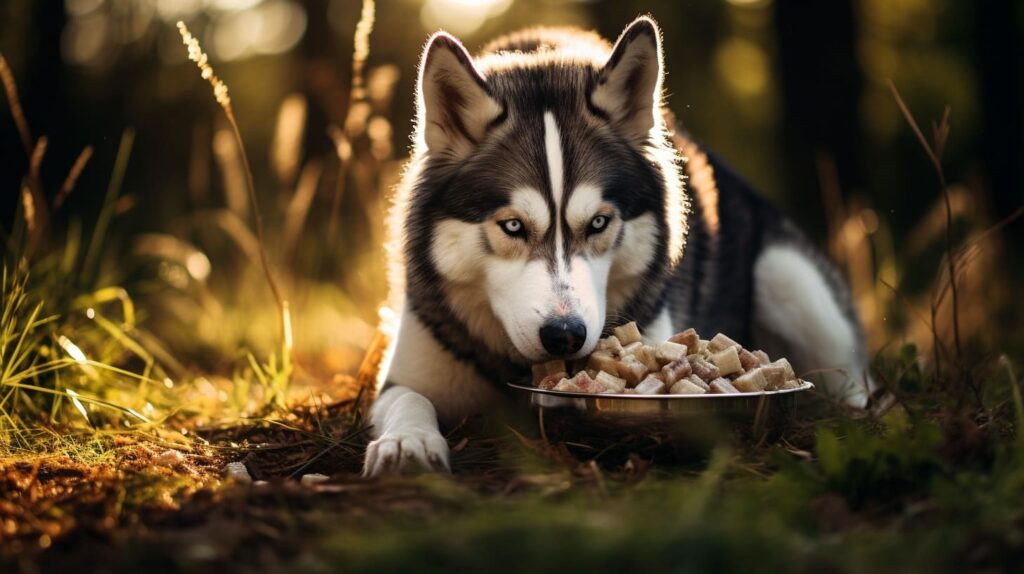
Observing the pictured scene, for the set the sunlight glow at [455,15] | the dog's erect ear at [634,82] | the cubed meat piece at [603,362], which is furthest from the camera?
the sunlight glow at [455,15]

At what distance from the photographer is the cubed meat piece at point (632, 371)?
2.62m

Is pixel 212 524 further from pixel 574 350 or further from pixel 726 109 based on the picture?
pixel 726 109

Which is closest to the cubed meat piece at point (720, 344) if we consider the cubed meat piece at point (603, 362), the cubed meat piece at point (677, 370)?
the cubed meat piece at point (677, 370)

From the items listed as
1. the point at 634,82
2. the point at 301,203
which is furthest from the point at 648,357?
the point at 301,203

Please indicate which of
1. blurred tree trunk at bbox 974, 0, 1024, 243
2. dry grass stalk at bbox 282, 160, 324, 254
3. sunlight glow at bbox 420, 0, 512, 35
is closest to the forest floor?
dry grass stalk at bbox 282, 160, 324, 254

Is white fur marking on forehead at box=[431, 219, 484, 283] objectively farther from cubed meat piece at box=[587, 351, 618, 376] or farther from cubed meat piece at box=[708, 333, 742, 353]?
cubed meat piece at box=[708, 333, 742, 353]

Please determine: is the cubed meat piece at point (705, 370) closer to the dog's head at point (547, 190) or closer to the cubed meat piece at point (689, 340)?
the cubed meat piece at point (689, 340)

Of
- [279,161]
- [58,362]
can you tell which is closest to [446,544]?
[58,362]

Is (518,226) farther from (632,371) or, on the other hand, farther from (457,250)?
(632,371)

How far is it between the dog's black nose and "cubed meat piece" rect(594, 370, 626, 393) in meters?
0.10

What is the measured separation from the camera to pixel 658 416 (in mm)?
2447

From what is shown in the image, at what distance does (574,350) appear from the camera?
2611 mm

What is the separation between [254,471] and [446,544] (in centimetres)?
142

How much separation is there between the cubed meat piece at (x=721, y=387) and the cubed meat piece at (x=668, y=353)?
0.14 m
